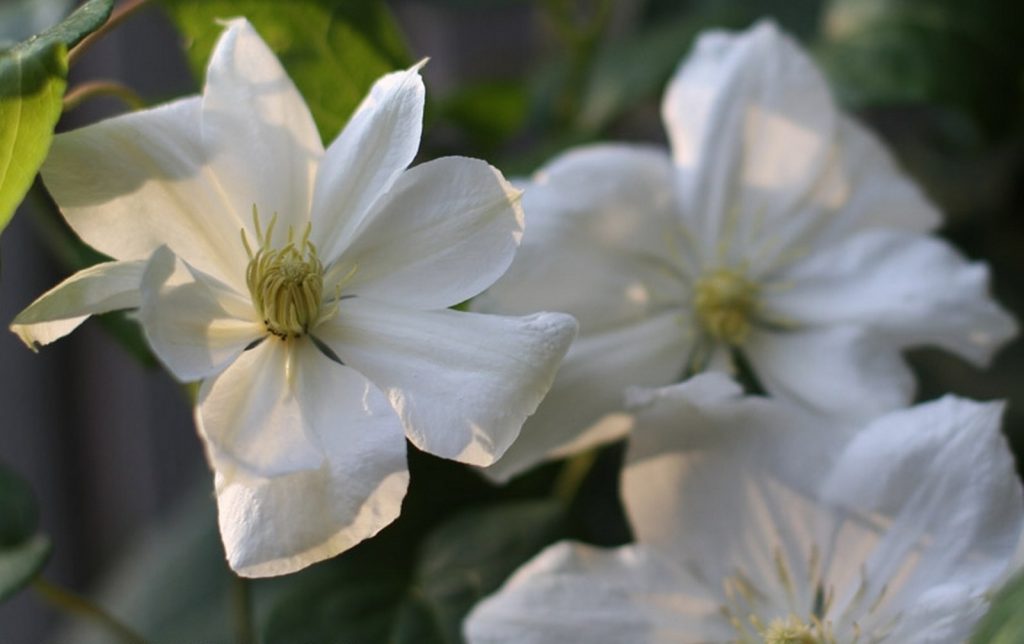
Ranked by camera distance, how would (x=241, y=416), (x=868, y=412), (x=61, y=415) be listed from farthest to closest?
1. (x=61, y=415)
2. (x=868, y=412)
3. (x=241, y=416)

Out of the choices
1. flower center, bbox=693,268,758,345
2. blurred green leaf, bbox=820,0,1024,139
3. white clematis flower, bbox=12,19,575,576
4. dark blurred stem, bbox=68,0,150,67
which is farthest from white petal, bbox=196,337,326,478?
blurred green leaf, bbox=820,0,1024,139

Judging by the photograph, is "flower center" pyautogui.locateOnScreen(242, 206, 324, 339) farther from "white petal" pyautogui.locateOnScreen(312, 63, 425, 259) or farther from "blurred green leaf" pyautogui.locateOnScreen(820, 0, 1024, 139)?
"blurred green leaf" pyautogui.locateOnScreen(820, 0, 1024, 139)

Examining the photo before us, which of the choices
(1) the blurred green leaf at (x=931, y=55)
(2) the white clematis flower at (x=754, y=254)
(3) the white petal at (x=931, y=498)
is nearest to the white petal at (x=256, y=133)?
(2) the white clematis flower at (x=754, y=254)

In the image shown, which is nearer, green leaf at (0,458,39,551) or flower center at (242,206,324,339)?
flower center at (242,206,324,339)

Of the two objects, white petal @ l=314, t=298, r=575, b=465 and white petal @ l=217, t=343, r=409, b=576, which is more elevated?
white petal @ l=314, t=298, r=575, b=465

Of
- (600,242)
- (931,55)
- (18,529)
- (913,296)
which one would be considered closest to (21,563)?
(18,529)

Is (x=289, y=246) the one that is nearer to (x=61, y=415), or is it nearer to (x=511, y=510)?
(x=511, y=510)

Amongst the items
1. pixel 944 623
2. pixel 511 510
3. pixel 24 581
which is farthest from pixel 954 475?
pixel 24 581

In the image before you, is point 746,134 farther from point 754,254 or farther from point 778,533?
point 778,533
